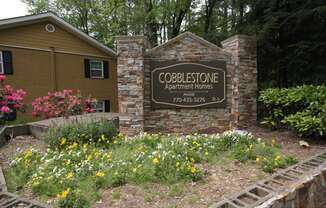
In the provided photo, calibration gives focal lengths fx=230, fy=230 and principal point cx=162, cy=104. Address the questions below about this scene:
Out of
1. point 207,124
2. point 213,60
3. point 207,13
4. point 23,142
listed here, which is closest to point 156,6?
point 207,13

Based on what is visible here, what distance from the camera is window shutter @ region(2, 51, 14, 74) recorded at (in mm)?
9131

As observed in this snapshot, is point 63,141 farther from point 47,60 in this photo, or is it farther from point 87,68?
point 87,68

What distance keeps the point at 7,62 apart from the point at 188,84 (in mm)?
7667

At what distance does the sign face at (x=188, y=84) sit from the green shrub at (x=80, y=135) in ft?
5.75

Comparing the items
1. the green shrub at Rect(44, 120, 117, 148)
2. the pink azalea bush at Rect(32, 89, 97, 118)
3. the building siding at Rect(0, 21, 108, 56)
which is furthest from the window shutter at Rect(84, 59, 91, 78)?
the green shrub at Rect(44, 120, 117, 148)

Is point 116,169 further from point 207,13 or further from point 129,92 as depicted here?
point 207,13

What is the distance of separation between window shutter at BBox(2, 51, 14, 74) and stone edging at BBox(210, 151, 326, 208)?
989 centimetres

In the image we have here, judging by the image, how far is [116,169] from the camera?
3.22 meters

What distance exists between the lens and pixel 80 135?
4562 mm

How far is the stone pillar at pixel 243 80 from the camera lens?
243 inches

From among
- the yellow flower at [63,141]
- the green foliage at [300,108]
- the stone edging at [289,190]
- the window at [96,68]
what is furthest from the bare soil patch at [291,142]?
the window at [96,68]

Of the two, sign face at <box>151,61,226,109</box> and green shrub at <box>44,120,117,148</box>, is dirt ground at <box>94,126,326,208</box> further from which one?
sign face at <box>151,61,226,109</box>

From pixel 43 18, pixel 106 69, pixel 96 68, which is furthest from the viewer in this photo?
pixel 106 69

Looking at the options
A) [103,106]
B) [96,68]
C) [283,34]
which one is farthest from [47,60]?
[283,34]
